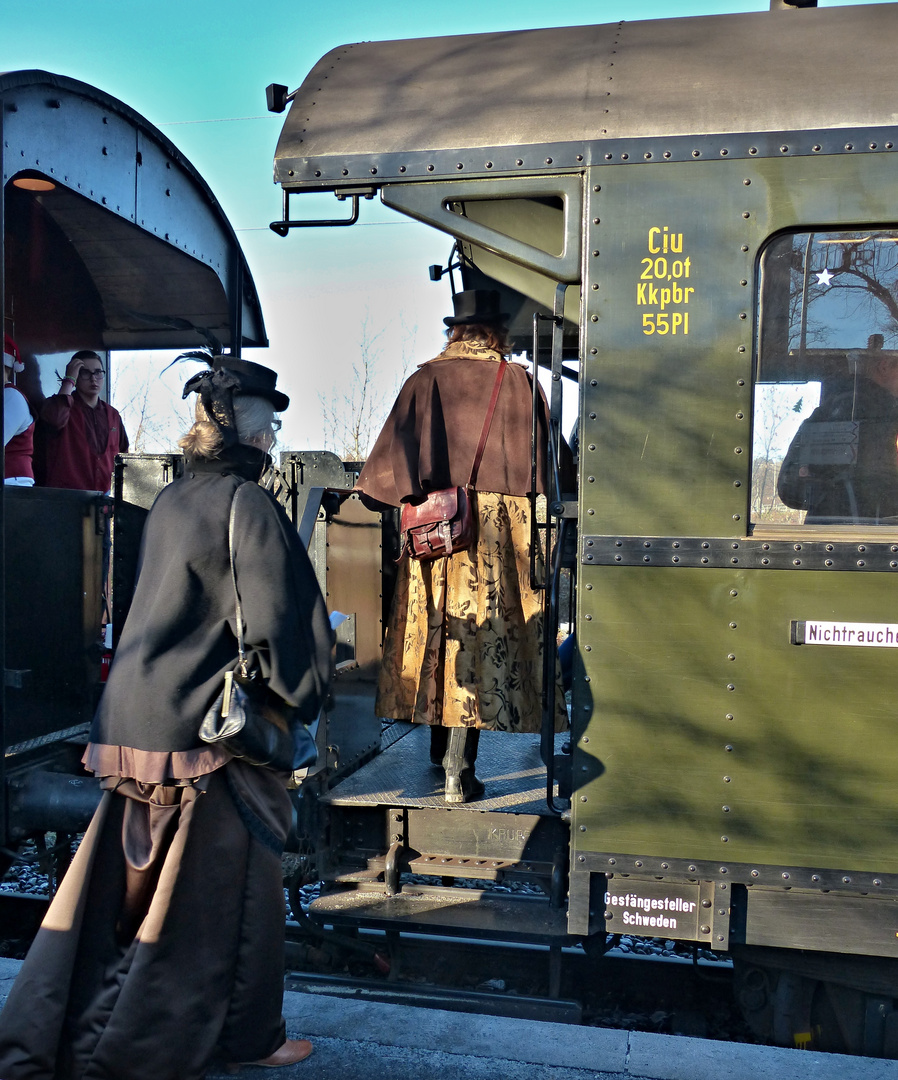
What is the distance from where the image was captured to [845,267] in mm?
Result: 2740

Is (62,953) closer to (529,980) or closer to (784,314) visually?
(529,980)

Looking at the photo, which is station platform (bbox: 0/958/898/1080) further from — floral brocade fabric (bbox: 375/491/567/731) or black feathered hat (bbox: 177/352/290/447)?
black feathered hat (bbox: 177/352/290/447)

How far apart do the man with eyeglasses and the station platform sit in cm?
317

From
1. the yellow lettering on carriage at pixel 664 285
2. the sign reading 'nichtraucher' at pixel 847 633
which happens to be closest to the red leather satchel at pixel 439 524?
the yellow lettering on carriage at pixel 664 285

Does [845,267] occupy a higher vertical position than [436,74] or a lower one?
lower

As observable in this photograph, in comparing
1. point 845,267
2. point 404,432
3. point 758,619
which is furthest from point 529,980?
point 845,267

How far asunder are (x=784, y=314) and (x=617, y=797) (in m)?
1.52

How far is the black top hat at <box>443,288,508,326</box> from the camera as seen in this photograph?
153 inches

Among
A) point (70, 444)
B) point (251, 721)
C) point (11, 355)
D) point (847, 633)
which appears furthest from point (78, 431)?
point (847, 633)

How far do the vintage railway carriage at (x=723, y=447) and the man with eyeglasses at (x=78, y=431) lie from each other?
115 inches

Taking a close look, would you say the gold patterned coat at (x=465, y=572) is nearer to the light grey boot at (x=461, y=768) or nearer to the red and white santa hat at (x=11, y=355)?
the light grey boot at (x=461, y=768)

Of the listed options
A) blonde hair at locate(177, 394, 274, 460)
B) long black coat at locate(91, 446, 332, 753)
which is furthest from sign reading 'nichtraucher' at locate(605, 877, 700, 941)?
blonde hair at locate(177, 394, 274, 460)

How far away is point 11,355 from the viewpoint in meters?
4.93

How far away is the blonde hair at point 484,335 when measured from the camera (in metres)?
3.92
